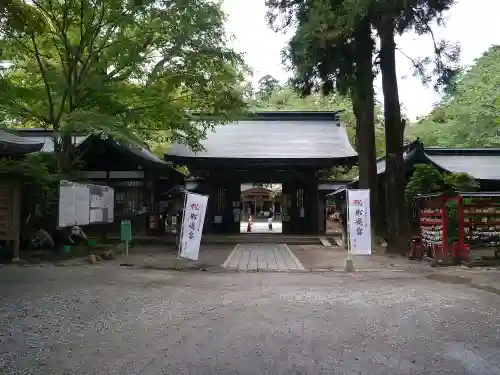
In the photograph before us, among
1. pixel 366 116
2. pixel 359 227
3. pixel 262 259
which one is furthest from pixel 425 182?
pixel 262 259

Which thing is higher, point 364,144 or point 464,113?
point 464,113

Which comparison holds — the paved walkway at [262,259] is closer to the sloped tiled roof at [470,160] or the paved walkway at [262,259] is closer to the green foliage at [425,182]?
the green foliage at [425,182]

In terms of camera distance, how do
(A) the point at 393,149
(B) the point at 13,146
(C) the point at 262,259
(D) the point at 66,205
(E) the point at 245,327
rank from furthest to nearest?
(A) the point at 393,149 → (C) the point at 262,259 → (D) the point at 66,205 → (B) the point at 13,146 → (E) the point at 245,327

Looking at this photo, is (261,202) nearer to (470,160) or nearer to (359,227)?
(470,160)

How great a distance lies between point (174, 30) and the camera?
12.6 metres

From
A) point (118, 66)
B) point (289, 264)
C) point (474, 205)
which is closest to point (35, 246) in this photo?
point (118, 66)

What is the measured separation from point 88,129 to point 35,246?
366 centimetres

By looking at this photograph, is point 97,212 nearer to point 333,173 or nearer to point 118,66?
point 118,66

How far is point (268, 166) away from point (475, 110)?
11240 millimetres

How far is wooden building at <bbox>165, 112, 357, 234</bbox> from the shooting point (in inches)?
763

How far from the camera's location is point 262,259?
12742 millimetres

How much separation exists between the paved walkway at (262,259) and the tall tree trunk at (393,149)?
3.23 metres

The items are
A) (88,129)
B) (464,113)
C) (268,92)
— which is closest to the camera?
(88,129)

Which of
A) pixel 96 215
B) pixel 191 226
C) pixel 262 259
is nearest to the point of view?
pixel 191 226
